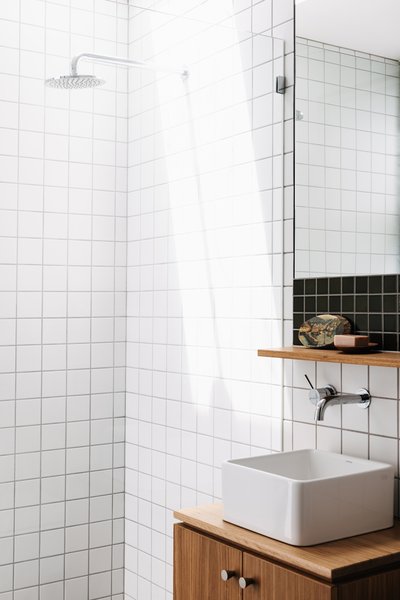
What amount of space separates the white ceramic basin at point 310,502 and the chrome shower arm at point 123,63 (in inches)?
55.6

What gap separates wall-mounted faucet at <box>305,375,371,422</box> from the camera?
2.06 m

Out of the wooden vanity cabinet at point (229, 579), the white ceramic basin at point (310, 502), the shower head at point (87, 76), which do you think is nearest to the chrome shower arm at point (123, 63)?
the shower head at point (87, 76)

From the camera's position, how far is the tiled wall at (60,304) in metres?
2.46

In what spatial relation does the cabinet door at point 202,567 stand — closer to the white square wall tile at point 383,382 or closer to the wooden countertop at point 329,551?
the wooden countertop at point 329,551

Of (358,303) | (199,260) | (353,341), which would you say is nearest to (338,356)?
(353,341)

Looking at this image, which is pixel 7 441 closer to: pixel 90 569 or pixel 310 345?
pixel 90 569

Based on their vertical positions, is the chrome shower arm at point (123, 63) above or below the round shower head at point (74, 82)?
above

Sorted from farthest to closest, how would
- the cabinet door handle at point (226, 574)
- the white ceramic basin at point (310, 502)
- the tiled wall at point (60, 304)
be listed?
the tiled wall at point (60, 304)
the cabinet door handle at point (226, 574)
the white ceramic basin at point (310, 502)

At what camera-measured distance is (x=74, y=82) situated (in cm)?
255

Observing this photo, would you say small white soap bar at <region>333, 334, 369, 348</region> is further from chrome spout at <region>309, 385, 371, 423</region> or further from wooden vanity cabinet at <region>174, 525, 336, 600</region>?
wooden vanity cabinet at <region>174, 525, 336, 600</region>

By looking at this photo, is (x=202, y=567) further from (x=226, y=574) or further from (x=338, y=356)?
(x=338, y=356)

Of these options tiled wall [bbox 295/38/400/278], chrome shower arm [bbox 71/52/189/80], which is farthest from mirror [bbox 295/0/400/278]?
chrome shower arm [bbox 71/52/189/80]

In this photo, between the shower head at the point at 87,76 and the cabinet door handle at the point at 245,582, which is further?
the shower head at the point at 87,76

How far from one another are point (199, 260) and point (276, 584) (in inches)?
50.3
